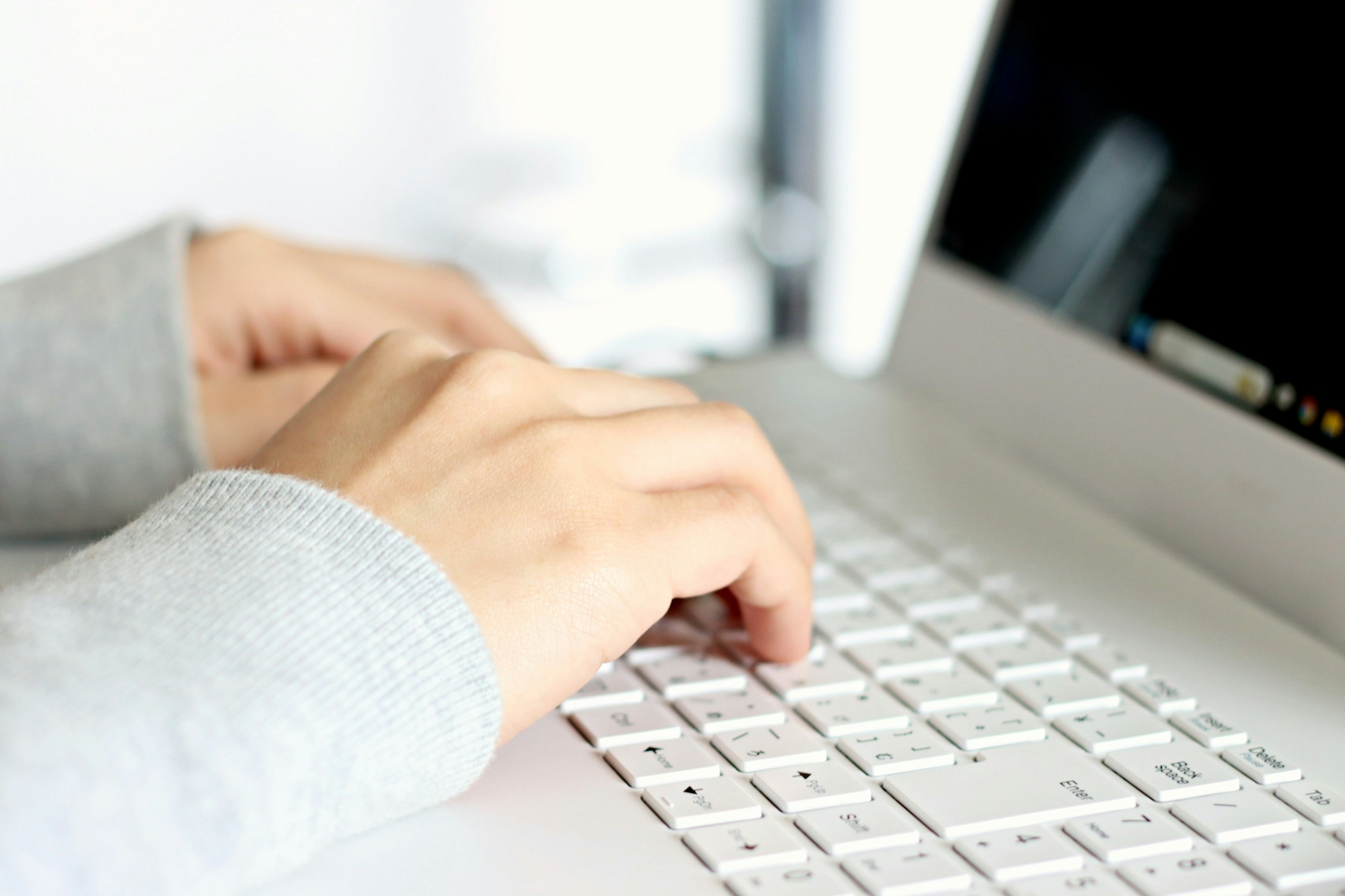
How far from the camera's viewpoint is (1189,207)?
23.9 inches

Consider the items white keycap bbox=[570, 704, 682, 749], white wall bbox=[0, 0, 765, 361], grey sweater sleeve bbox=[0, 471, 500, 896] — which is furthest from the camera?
white wall bbox=[0, 0, 765, 361]

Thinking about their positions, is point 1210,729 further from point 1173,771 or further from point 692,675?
point 692,675

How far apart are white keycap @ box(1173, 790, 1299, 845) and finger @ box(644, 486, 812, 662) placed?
156mm

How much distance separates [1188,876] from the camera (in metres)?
0.37

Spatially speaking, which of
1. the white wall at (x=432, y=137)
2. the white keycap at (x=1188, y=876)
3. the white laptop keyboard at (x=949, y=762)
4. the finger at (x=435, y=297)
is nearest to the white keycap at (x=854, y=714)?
the white laptop keyboard at (x=949, y=762)

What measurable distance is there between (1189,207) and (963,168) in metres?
0.21

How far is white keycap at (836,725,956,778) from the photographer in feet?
1.39

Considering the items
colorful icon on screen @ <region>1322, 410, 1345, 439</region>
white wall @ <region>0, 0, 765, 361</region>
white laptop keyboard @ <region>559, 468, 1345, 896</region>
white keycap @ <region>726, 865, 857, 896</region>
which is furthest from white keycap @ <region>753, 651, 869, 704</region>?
white wall @ <region>0, 0, 765, 361</region>

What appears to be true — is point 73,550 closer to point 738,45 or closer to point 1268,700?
point 1268,700

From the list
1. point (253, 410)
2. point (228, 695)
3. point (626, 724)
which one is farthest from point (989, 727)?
point (253, 410)

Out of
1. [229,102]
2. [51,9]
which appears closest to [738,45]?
[229,102]

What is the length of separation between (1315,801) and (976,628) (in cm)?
15

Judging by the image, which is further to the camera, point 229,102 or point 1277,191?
point 229,102

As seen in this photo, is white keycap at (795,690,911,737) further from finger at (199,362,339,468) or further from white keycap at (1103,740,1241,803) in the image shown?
A: finger at (199,362,339,468)
